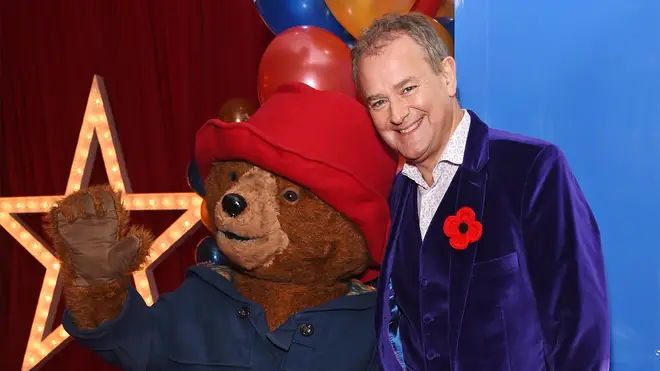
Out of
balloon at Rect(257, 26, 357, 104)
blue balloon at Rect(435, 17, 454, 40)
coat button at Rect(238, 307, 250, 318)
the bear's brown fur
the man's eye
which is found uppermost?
blue balloon at Rect(435, 17, 454, 40)

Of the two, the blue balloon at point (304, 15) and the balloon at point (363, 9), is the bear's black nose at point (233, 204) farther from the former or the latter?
the blue balloon at point (304, 15)

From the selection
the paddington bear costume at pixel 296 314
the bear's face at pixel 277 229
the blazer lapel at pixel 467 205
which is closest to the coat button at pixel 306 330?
the paddington bear costume at pixel 296 314

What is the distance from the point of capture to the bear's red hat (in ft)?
5.90

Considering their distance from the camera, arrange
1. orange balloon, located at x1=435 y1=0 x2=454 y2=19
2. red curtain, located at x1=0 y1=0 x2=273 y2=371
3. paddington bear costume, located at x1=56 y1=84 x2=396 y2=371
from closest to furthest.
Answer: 1. paddington bear costume, located at x1=56 y1=84 x2=396 y2=371
2. orange balloon, located at x1=435 y1=0 x2=454 y2=19
3. red curtain, located at x1=0 y1=0 x2=273 y2=371

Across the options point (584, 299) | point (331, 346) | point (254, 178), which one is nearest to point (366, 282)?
point (331, 346)

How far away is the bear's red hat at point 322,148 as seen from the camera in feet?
5.90

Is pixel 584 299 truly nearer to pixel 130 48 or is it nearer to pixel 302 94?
pixel 302 94

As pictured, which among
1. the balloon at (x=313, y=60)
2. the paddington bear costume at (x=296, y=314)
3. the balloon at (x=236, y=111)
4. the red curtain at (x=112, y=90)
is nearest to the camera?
the paddington bear costume at (x=296, y=314)

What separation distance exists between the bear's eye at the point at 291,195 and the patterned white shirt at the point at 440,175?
1.09ft

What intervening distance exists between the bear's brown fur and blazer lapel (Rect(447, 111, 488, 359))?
0.46m

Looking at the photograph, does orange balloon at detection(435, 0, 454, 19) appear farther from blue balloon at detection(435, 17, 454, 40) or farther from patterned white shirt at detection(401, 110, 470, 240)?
patterned white shirt at detection(401, 110, 470, 240)

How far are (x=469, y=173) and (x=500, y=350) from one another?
1.28ft

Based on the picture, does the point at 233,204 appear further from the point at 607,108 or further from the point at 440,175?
the point at 607,108

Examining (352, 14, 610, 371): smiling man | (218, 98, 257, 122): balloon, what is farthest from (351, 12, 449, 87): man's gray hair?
(218, 98, 257, 122): balloon
